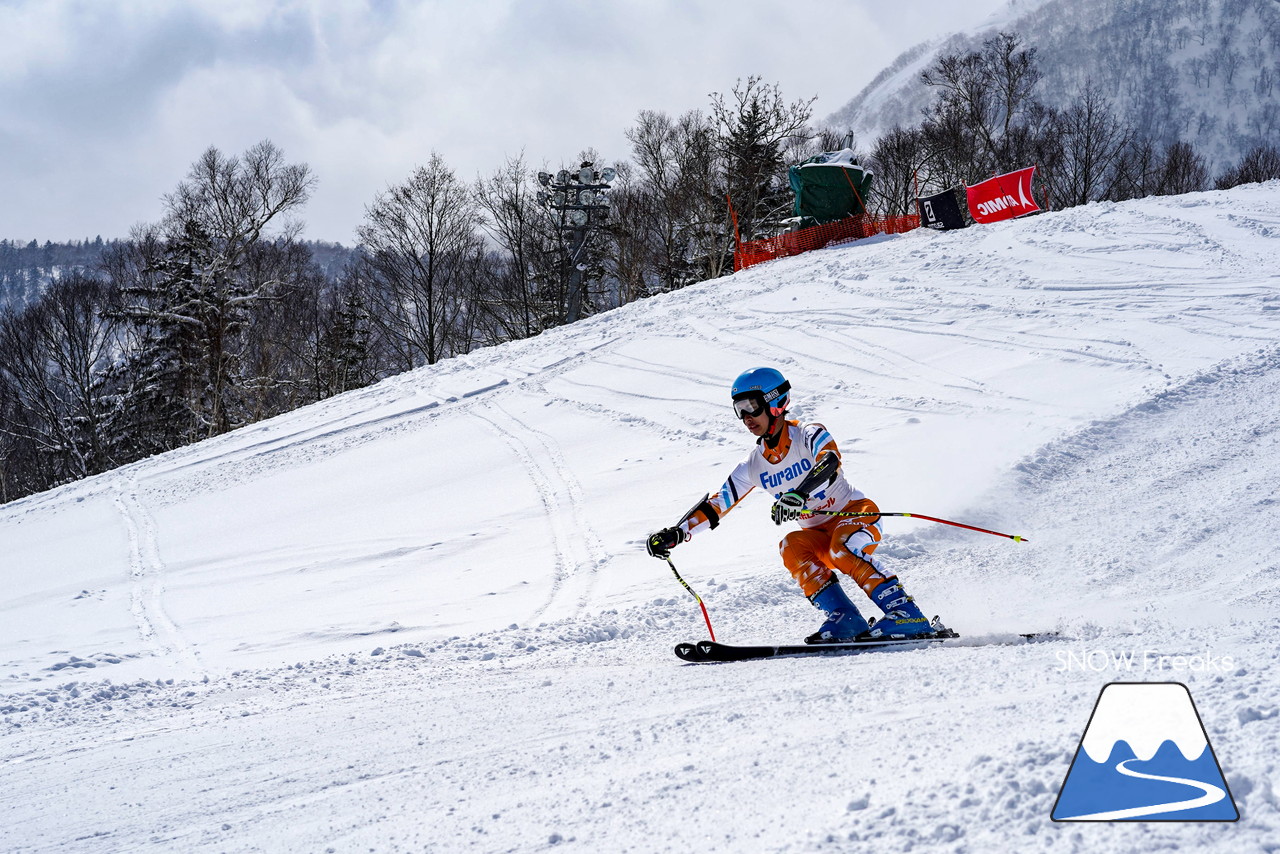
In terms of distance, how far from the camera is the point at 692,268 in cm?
3762

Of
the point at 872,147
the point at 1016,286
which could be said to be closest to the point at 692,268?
the point at 872,147

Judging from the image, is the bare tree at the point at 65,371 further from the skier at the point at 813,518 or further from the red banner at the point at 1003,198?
the skier at the point at 813,518

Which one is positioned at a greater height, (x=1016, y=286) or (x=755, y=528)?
(x=1016, y=286)

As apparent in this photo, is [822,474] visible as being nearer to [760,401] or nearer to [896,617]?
[760,401]

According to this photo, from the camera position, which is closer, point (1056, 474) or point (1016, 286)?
point (1056, 474)

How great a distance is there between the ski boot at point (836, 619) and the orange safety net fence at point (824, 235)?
1907 cm

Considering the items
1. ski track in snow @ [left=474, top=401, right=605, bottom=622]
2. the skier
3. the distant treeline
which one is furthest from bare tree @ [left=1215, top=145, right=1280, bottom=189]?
the skier

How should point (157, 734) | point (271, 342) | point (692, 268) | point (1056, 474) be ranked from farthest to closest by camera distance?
point (692, 268) → point (271, 342) → point (1056, 474) → point (157, 734)

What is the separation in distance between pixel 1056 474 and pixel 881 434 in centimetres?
238

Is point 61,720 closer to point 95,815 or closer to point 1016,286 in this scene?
point 95,815

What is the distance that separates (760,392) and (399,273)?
110ft

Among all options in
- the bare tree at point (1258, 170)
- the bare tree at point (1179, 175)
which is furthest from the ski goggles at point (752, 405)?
the bare tree at point (1258, 170)

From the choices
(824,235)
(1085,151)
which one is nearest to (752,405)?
(824,235)

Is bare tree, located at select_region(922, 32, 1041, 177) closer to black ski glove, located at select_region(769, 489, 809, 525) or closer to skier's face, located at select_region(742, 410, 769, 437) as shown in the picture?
skier's face, located at select_region(742, 410, 769, 437)
